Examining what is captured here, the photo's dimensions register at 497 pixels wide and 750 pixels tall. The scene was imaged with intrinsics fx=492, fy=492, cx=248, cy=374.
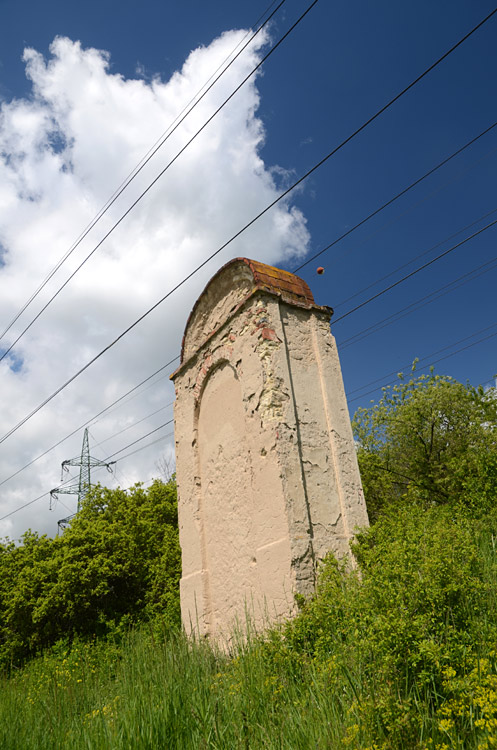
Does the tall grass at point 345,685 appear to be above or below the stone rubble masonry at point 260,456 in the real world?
below

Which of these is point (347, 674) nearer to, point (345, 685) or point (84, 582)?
point (345, 685)

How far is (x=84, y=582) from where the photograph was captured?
33.9 feet

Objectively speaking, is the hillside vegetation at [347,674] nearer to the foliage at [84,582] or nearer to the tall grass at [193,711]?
the tall grass at [193,711]

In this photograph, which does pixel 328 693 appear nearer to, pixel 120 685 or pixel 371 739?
pixel 371 739

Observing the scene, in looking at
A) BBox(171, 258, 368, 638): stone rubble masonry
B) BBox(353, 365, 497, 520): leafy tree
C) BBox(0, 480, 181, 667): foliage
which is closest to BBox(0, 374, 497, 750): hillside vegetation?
BBox(171, 258, 368, 638): stone rubble masonry

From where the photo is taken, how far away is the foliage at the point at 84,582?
406 inches

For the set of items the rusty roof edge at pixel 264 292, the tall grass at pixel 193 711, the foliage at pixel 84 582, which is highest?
the rusty roof edge at pixel 264 292

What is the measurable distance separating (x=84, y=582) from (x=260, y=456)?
6532 mm

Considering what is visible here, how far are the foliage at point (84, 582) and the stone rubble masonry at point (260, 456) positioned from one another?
10.8ft

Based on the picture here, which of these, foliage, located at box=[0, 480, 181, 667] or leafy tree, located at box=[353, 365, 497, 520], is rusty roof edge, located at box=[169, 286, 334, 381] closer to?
foliage, located at box=[0, 480, 181, 667]

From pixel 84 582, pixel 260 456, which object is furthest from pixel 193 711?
pixel 84 582

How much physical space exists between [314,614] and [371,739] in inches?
83.5

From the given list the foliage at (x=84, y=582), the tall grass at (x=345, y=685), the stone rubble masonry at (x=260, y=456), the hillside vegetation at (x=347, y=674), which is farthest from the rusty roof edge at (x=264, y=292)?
the foliage at (x=84, y=582)

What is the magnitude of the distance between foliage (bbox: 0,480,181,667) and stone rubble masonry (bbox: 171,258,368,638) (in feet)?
10.8
